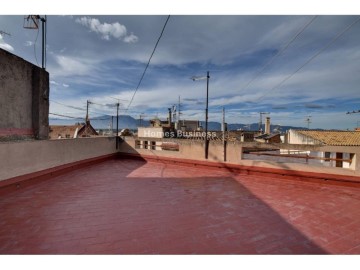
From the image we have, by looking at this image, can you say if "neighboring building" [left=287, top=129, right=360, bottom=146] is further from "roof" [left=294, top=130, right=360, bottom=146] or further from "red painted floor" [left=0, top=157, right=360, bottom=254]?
"red painted floor" [left=0, top=157, right=360, bottom=254]

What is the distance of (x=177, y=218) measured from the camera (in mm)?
3852

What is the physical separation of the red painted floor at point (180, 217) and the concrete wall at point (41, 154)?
0.56 meters

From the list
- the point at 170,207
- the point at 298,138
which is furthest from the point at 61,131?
the point at 170,207

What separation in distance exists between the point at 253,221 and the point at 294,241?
2.53ft

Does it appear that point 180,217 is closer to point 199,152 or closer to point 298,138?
point 199,152

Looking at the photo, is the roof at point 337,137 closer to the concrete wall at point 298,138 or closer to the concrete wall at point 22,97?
the concrete wall at point 298,138

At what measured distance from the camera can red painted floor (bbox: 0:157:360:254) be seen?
292cm

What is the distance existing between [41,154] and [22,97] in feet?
6.05

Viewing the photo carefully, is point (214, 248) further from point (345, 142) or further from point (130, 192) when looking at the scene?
point (345, 142)

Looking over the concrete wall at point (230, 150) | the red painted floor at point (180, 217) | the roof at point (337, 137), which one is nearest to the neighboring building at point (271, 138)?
the roof at point (337, 137)

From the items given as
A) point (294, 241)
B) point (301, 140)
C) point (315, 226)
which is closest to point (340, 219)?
point (315, 226)

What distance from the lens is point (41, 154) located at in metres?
6.36

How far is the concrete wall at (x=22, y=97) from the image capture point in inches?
221

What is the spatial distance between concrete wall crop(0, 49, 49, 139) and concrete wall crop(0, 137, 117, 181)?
0.58m
